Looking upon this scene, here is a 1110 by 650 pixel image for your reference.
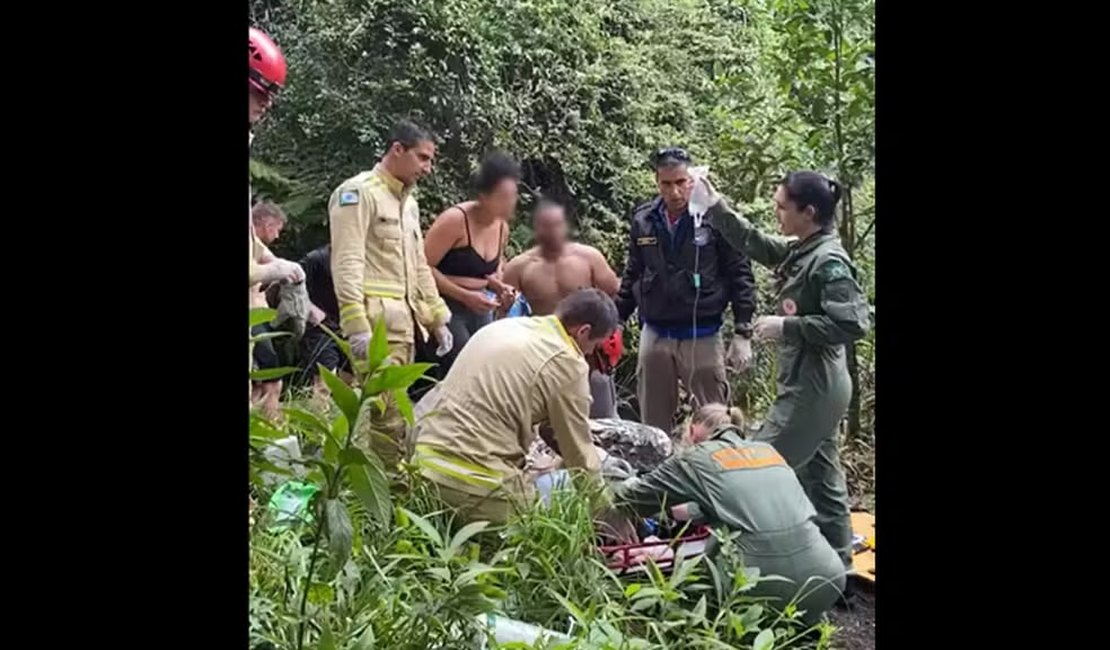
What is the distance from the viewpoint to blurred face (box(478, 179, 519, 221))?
3.37 metres

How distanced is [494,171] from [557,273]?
0.44 meters

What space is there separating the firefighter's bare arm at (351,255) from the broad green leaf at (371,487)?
1788 millimetres

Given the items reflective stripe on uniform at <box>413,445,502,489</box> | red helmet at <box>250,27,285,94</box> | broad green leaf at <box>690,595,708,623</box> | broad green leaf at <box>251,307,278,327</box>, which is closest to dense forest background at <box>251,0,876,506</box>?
red helmet at <box>250,27,285,94</box>

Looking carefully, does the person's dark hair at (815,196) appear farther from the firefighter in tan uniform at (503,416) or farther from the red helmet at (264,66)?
the red helmet at (264,66)

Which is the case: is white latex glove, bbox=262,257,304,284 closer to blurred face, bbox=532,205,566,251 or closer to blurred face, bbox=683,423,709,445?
blurred face, bbox=532,205,566,251

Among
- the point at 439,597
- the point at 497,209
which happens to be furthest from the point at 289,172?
the point at 439,597

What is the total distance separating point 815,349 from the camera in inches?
114

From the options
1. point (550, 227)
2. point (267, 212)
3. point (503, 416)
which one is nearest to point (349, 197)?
point (267, 212)

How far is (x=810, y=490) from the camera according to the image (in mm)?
2871

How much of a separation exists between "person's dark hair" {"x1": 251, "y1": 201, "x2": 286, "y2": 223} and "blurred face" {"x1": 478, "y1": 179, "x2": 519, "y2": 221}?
1.83ft

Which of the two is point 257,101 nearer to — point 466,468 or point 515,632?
point 466,468

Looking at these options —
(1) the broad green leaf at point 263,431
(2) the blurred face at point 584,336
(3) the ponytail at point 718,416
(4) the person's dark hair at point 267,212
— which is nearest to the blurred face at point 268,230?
(4) the person's dark hair at point 267,212
